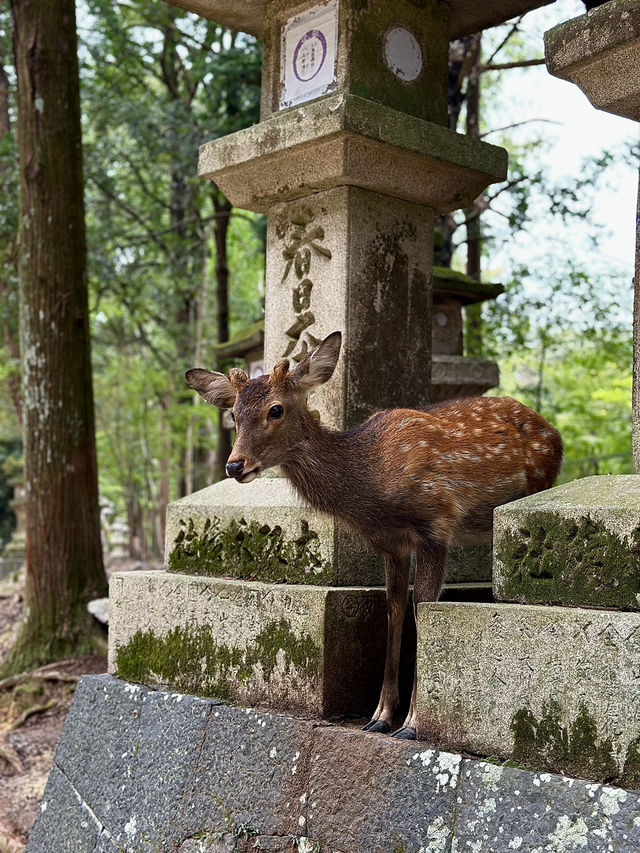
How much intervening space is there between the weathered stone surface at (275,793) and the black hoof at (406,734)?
0.17 feet

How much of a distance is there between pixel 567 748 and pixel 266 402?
60.6 inches

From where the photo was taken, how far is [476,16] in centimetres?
474

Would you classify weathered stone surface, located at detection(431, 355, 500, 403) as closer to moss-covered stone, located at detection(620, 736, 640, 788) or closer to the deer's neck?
the deer's neck

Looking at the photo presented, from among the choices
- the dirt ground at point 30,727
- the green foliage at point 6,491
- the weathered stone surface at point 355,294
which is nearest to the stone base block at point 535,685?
the weathered stone surface at point 355,294

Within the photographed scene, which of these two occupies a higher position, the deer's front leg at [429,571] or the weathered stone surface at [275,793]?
the deer's front leg at [429,571]

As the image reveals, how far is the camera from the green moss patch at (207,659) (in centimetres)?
372

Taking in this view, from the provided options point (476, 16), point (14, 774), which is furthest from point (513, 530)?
point (14, 774)

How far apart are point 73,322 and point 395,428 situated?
209 inches

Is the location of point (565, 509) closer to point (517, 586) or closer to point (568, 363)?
point (517, 586)

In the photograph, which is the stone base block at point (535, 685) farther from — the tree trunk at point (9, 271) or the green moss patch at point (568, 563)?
the tree trunk at point (9, 271)

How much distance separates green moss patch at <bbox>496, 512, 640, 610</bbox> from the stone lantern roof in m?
2.78

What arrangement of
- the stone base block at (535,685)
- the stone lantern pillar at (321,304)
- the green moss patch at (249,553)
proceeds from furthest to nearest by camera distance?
1. the green moss patch at (249,553)
2. the stone lantern pillar at (321,304)
3. the stone base block at (535,685)

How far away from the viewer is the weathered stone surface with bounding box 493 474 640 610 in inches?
111

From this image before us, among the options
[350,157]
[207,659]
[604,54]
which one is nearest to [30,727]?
[207,659]
